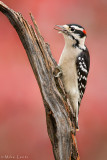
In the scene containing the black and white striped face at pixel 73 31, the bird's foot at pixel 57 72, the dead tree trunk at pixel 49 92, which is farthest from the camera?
the black and white striped face at pixel 73 31

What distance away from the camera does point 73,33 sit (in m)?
4.38

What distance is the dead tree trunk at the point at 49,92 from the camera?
3787 millimetres

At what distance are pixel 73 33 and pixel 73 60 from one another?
0.89ft

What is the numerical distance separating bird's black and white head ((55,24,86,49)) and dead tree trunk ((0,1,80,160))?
51cm

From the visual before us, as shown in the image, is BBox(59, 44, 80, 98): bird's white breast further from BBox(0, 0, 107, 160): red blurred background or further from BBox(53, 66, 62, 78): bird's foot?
BBox(0, 0, 107, 160): red blurred background

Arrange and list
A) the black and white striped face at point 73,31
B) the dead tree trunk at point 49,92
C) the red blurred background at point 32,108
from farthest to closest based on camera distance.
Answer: the red blurred background at point 32,108, the black and white striped face at point 73,31, the dead tree trunk at point 49,92

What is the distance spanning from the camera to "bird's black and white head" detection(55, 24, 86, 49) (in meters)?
4.36

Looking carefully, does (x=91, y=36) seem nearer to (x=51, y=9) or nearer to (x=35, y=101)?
(x=51, y=9)

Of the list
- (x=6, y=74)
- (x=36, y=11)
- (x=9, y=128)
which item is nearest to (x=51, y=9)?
(x=36, y=11)

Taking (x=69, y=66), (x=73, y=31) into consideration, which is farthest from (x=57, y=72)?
(x=73, y=31)

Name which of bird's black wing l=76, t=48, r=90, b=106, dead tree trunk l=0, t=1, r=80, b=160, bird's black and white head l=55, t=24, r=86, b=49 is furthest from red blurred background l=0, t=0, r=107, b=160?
dead tree trunk l=0, t=1, r=80, b=160

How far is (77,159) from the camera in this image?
13.0ft

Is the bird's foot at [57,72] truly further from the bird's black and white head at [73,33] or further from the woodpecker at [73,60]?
the bird's black and white head at [73,33]

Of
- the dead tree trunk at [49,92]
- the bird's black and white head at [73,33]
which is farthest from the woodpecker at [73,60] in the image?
the dead tree trunk at [49,92]
